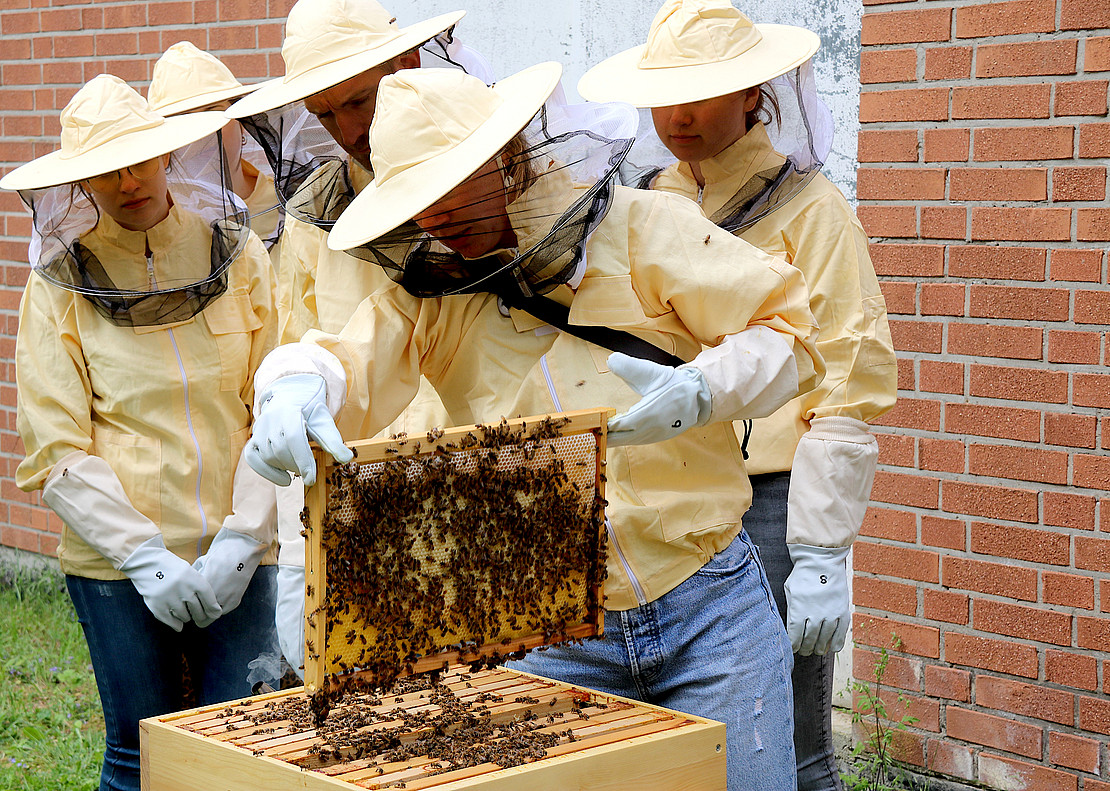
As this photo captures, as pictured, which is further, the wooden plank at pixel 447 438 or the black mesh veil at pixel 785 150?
the black mesh veil at pixel 785 150

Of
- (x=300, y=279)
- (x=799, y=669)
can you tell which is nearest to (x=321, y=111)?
(x=300, y=279)

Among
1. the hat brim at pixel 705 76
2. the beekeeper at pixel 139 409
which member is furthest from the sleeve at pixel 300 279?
the hat brim at pixel 705 76

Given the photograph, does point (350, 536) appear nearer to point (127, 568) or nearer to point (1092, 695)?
point (127, 568)

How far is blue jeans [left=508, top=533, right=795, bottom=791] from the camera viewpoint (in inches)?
76.7

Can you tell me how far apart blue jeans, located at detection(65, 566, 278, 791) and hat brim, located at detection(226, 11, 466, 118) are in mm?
1193

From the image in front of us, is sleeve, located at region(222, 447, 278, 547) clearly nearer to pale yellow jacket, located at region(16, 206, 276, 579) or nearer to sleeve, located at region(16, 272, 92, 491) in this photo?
pale yellow jacket, located at region(16, 206, 276, 579)

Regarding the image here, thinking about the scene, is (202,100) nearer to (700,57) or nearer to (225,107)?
(225,107)

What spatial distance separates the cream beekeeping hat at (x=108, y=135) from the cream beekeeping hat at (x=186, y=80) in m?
0.61

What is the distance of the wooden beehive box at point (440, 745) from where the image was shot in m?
1.61

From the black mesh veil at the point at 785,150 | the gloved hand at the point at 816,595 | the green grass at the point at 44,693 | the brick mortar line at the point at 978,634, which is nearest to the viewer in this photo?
the gloved hand at the point at 816,595

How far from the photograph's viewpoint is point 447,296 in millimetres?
2062

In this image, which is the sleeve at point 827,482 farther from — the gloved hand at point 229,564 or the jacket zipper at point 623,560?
the gloved hand at point 229,564

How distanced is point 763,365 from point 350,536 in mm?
710

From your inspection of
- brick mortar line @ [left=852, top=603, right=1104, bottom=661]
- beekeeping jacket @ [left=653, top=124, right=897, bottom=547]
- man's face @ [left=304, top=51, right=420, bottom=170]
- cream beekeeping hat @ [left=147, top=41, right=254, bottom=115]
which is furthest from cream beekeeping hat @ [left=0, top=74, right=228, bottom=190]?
brick mortar line @ [left=852, top=603, right=1104, bottom=661]
